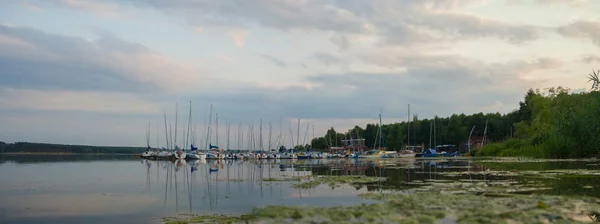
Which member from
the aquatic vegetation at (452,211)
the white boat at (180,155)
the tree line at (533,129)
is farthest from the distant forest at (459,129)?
the aquatic vegetation at (452,211)

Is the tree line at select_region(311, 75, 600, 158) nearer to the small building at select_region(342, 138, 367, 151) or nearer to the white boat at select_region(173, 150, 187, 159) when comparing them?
the small building at select_region(342, 138, 367, 151)

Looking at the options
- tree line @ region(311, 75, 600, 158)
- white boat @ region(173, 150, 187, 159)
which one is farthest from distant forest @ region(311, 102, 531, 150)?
white boat @ region(173, 150, 187, 159)

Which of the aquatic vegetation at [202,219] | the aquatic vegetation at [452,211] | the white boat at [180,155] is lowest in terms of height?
the white boat at [180,155]

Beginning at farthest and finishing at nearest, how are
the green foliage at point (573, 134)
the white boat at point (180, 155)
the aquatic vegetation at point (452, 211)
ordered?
the white boat at point (180, 155) → the green foliage at point (573, 134) → the aquatic vegetation at point (452, 211)

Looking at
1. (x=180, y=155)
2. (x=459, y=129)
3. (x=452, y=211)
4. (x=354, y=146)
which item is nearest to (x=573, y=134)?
(x=452, y=211)

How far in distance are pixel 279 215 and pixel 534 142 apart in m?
56.6

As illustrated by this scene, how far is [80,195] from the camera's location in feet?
78.3

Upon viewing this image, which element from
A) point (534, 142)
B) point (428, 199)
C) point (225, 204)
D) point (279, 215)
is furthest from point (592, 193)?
point (534, 142)

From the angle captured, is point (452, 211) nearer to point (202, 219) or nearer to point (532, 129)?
point (202, 219)

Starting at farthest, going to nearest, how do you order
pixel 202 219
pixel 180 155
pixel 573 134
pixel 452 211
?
pixel 180 155 → pixel 573 134 → pixel 202 219 → pixel 452 211

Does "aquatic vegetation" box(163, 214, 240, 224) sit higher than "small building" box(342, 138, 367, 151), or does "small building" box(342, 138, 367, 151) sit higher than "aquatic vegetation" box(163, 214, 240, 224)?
"small building" box(342, 138, 367, 151)

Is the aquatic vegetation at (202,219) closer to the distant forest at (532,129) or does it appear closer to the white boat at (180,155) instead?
the distant forest at (532,129)

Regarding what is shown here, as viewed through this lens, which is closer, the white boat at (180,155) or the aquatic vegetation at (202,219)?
the aquatic vegetation at (202,219)

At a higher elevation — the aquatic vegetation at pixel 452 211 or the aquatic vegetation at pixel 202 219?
the aquatic vegetation at pixel 452 211
